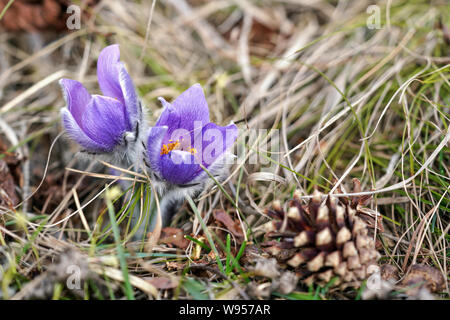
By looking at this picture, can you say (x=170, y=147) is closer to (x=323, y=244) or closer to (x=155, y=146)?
(x=155, y=146)

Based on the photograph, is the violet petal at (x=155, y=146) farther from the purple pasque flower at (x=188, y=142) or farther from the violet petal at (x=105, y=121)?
the violet petal at (x=105, y=121)

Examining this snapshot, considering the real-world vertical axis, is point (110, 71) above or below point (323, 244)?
above

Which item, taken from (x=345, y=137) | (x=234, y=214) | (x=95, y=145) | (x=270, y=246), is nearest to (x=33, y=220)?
(x=95, y=145)

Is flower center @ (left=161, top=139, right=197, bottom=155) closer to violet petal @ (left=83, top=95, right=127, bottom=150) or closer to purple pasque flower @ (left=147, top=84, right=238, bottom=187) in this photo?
purple pasque flower @ (left=147, top=84, right=238, bottom=187)

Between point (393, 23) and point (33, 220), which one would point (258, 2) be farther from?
point (33, 220)

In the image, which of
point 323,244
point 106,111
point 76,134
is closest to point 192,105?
point 106,111

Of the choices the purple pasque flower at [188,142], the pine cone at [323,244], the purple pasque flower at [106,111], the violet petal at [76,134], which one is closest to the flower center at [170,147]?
the purple pasque flower at [188,142]
